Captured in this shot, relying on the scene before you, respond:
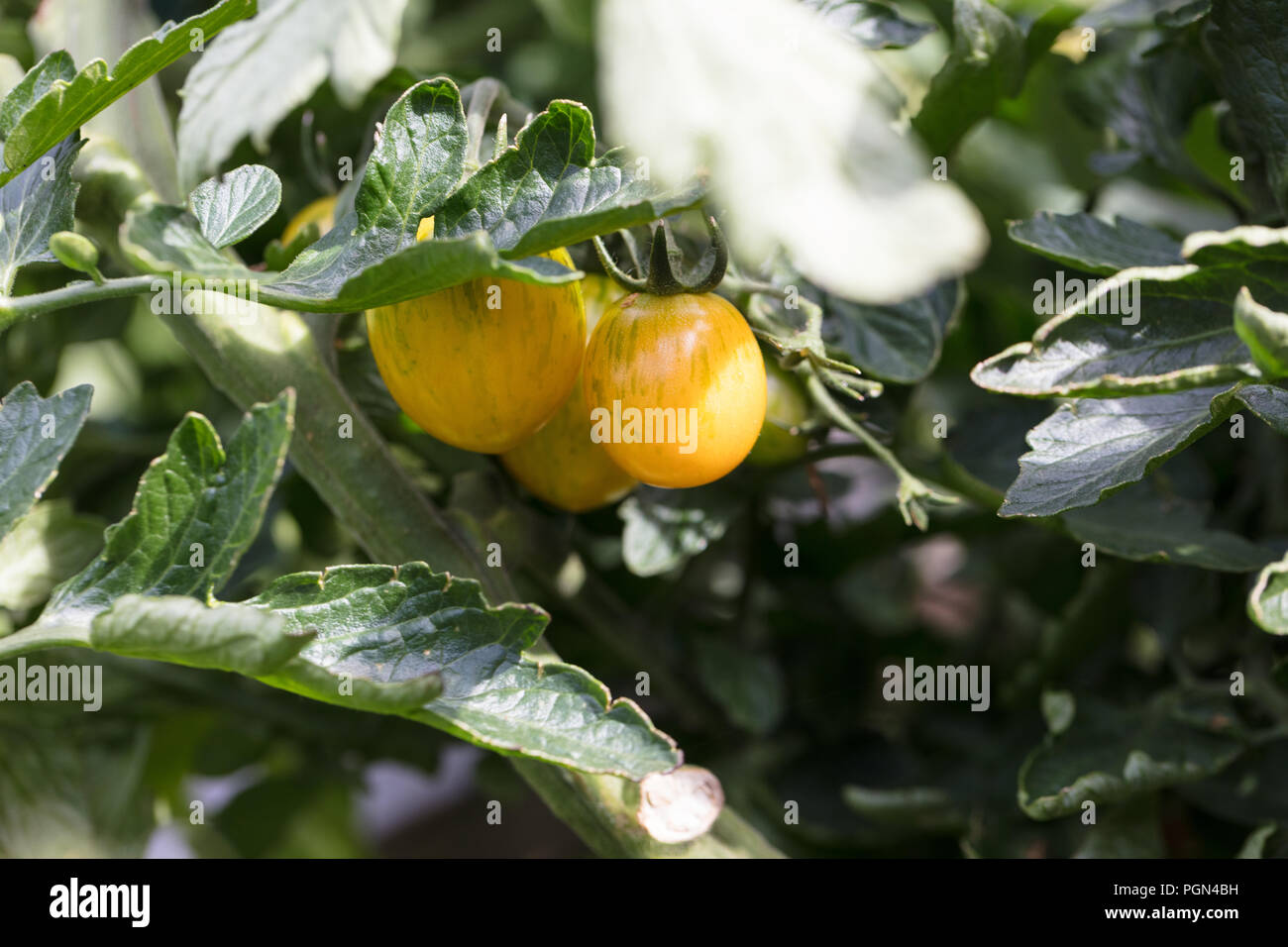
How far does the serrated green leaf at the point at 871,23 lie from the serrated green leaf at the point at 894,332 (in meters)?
0.09

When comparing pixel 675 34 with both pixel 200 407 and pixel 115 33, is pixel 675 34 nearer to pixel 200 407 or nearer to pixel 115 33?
pixel 115 33

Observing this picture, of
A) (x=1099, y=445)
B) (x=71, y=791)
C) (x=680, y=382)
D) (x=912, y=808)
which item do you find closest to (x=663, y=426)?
(x=680, y=382)

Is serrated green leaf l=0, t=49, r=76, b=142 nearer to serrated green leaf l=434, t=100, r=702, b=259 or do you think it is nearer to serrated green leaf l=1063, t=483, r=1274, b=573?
serrated green leaf l=434, t=100, r=702, b=259

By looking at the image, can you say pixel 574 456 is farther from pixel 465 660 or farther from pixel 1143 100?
pixel 1143 100

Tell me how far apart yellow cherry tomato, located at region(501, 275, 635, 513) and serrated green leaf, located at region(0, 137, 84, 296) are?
0.52 ft

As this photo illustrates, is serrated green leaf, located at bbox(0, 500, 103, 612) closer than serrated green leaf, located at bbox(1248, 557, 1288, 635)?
No

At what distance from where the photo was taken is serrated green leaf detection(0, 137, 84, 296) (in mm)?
292

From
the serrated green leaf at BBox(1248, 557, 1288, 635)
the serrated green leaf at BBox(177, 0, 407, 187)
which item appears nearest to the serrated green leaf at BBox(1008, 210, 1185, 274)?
the serrated green leaf at BBox(1248, 557, 1288, 635)

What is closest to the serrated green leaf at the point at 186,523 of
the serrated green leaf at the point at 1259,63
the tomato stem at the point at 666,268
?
the tomato stem at the point at 666,268

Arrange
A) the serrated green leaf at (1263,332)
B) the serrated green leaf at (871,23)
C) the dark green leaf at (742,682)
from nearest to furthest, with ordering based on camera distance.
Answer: the serrated green leaf at (1263,332)
the serrated green leaf at (871,23)
the dark green leaf at (742,682)

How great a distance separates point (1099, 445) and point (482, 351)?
7.3 inches

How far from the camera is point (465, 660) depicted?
0.29 metres

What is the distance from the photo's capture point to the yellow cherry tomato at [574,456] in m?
0.35

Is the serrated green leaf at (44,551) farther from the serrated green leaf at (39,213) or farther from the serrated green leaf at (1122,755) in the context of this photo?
the serrated green leaf at (1122,755)
